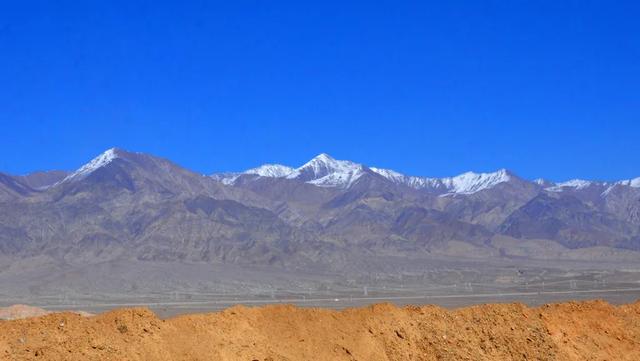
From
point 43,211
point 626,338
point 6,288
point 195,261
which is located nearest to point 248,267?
point 195,261

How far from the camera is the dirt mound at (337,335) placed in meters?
18.6

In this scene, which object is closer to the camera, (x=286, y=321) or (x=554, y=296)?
(x=286, y=321)

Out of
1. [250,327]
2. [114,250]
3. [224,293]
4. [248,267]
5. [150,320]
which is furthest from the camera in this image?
[114,250]

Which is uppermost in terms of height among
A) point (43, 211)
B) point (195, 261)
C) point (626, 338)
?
point (43, 211)

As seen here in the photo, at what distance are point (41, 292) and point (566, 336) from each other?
3580 inches

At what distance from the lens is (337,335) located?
70.9ft

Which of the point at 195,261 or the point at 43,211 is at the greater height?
the point at 43,211

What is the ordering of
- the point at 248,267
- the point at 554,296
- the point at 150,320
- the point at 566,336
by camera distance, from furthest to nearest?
the point at 248,267
the point at 554,296
the point at 566,336
the point at 150,320

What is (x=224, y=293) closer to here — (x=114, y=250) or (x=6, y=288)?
(x=6, y=288)

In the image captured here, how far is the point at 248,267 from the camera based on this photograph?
141625mm

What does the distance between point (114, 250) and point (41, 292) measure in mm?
58895

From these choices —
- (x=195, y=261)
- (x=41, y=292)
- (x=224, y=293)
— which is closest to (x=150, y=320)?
(x=224, y=293)

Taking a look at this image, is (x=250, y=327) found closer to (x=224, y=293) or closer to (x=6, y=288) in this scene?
(x=224, y=293)

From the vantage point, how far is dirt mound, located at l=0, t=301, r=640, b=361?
18625mm
